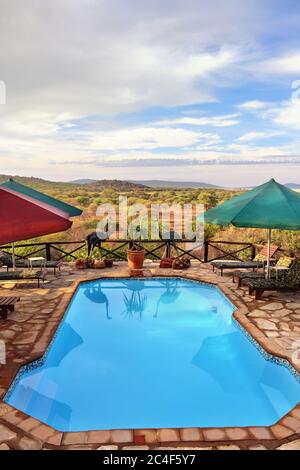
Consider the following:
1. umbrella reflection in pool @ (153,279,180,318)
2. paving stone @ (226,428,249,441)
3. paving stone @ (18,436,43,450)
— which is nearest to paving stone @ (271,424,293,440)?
paving stone @ (226,428,249,441)

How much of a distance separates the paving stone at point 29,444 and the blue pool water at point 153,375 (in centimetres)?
72

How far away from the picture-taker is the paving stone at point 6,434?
3.40 metres

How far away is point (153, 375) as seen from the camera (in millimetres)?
5367

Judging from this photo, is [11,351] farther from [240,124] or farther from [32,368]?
[240,124]

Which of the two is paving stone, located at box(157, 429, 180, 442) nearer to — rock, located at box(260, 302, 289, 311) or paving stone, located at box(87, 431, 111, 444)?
paving stone, located at box(87, 431, 111, 444)

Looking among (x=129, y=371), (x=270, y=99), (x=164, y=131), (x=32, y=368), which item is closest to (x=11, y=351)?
(x=32, y=368)

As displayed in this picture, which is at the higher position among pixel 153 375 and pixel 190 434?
pixel 190 434

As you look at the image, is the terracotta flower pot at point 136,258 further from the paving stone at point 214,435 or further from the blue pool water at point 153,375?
the paving stone at point 214,435

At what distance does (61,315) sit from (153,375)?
251cm

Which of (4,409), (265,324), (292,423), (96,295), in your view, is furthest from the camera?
(96,295)

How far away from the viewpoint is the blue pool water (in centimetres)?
432

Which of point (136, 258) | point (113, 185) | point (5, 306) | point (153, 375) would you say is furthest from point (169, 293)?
point (113, 185)

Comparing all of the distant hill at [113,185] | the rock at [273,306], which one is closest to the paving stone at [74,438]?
the rock at [273,306]

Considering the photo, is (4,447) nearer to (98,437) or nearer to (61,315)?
(98,437)
